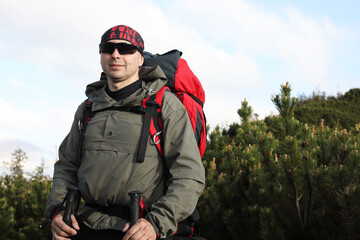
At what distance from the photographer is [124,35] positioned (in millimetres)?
2518

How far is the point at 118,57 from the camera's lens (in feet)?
8.14

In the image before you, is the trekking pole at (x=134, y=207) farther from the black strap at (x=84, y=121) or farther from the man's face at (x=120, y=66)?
the man's face at (x=120, y=66)

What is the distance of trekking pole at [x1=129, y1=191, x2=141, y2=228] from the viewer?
2.13 m

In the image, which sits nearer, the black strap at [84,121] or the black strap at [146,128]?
the black strap at [146,128]

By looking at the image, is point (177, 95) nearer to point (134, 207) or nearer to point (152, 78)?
point (152, 78)

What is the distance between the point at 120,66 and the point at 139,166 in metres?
0.67

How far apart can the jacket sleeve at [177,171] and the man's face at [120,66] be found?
0.29m

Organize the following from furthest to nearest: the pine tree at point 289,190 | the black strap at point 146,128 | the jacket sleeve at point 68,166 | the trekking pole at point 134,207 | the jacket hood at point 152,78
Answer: the pine tree at point 289,190, the jacket sleeve at point 68,166, the jacket hood at point 152,78, the black strap at point 146,128, the trekking pole at point 134,207

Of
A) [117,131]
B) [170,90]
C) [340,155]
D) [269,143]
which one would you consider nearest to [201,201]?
[269,143]

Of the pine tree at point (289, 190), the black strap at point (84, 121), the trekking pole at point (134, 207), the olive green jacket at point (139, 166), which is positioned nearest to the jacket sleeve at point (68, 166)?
the black strap at point (84, 121)

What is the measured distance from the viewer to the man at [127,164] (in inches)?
86.4

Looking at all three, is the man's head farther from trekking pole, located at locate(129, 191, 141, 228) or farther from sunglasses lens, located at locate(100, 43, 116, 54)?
trekking pole, located at locate(129, 191, 141, 228)

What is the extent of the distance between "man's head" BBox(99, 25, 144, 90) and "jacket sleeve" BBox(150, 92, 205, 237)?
31 centimetres

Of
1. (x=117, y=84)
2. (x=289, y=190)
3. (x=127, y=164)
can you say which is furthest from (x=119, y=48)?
(x=289, y=190)
